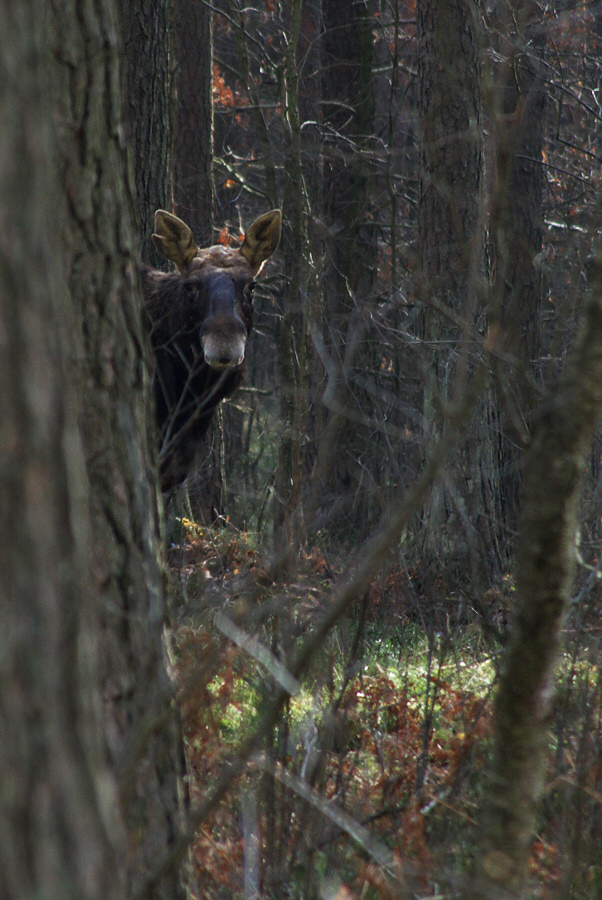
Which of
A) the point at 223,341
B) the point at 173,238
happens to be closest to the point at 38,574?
the point at 223,341

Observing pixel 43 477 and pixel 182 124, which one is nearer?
pixel 43 477

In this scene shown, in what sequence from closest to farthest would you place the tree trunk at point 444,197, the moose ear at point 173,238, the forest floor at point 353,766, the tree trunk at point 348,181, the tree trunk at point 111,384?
the tree trunk at point 111,384 < the forest floor at point 353,766 < the tree trunk at point 444,197 < the moose ear at point 173,238 < the tree trunk at point 348,181

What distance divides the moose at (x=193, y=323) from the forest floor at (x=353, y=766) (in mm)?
2139

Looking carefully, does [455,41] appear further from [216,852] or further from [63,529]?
[63,529]

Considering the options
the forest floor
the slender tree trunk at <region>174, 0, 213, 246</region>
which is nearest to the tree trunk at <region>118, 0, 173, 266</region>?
the slender tree trunk at <region>174, 0, 213, 246</region>

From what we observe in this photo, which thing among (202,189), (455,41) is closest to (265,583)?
(455,41)

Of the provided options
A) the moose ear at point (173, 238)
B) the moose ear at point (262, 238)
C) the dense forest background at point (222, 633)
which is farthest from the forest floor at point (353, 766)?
the moose ear at point (262, 238)

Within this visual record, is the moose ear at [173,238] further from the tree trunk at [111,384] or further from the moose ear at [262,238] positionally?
the tree trunk at [111,384]

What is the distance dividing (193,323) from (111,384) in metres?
5.32

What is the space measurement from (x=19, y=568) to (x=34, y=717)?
0.23 metres

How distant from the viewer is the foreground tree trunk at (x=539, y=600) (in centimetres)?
233

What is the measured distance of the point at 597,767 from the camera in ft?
12.0

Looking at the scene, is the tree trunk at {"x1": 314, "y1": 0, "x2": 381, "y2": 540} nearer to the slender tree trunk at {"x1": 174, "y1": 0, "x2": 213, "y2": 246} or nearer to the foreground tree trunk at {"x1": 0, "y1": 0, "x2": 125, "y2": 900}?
the slender tree trunk at {"x1": 174, "y1": 0, "x2": 213, "y2": 246}

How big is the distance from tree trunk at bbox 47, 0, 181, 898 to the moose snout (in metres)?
4.43
